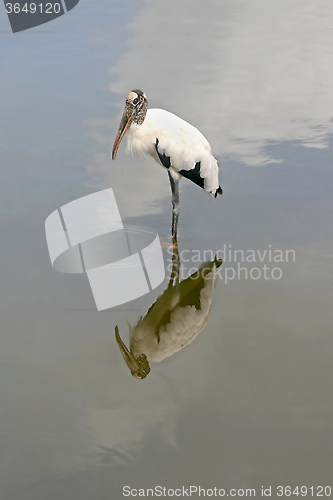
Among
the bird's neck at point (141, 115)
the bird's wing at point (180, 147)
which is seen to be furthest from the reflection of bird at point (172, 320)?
the bird's neck at point (141, 115)

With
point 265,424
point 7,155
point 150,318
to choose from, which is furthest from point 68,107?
point 265,424

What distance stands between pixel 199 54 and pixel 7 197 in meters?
5.69

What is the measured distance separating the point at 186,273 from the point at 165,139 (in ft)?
4.25

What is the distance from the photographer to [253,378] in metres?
4.77

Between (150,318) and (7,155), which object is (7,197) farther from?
(150,318)

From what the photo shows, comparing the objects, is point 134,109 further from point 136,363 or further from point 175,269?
point 136,363

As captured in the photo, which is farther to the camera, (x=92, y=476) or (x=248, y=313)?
(x=248, y=313)

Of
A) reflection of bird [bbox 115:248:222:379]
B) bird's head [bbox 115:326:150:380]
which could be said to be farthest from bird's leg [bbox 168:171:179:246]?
bird's head [bbox 115:326:150:380]

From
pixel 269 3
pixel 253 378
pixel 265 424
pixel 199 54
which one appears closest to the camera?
pixel 265 424

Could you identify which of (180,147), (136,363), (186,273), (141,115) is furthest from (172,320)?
(141,115)

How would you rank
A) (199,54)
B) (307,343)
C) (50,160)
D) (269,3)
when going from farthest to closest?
1. (269,3)
2. (199,54)
3. (50,160)
4. (307,343)

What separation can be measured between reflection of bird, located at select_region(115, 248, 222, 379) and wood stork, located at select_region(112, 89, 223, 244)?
3.08 feet

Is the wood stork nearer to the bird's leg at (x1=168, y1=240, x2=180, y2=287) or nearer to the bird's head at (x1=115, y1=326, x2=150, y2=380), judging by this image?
the bird's leg at (x1=168, y1=240, x2=180, y2=287)

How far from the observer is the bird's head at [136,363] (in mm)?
4828
